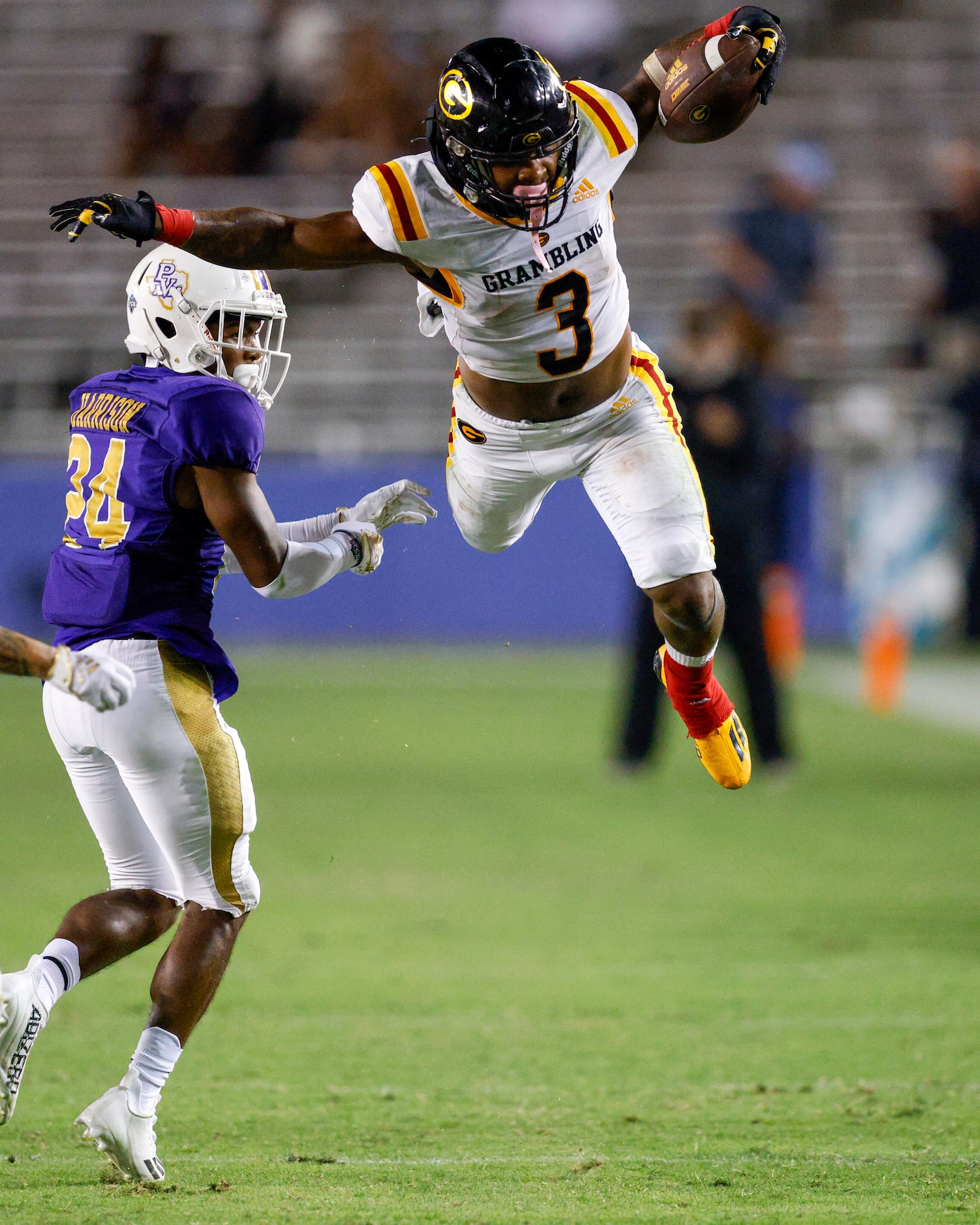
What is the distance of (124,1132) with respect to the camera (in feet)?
10.6

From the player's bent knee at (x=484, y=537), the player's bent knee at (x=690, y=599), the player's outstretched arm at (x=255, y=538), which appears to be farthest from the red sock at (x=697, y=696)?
the player's outstretched arm at (x=255, y=538)

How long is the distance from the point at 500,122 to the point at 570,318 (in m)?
0.55

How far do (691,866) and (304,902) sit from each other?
5.23 ft

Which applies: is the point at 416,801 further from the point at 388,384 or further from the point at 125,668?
the point at 388,384

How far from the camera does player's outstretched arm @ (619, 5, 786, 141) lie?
12.5 ft

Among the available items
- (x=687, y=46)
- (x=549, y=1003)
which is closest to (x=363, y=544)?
(x=687, y=46)

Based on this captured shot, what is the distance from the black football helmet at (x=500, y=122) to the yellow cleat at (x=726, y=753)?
1292 mm

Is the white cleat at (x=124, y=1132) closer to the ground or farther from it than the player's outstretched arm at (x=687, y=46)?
closer to the ground

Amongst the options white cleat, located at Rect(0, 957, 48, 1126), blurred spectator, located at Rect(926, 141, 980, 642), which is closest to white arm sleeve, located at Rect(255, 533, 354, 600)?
white cleat, located at Rect(0, 957, 48, 1126)

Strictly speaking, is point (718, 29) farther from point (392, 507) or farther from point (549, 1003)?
point (549, 1003)

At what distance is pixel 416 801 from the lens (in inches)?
319

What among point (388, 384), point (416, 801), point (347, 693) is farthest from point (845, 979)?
point (388, 384)

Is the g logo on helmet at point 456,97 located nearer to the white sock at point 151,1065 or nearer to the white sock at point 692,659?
the white sock at point 692,659

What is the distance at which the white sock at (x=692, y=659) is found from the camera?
4.15 metres
